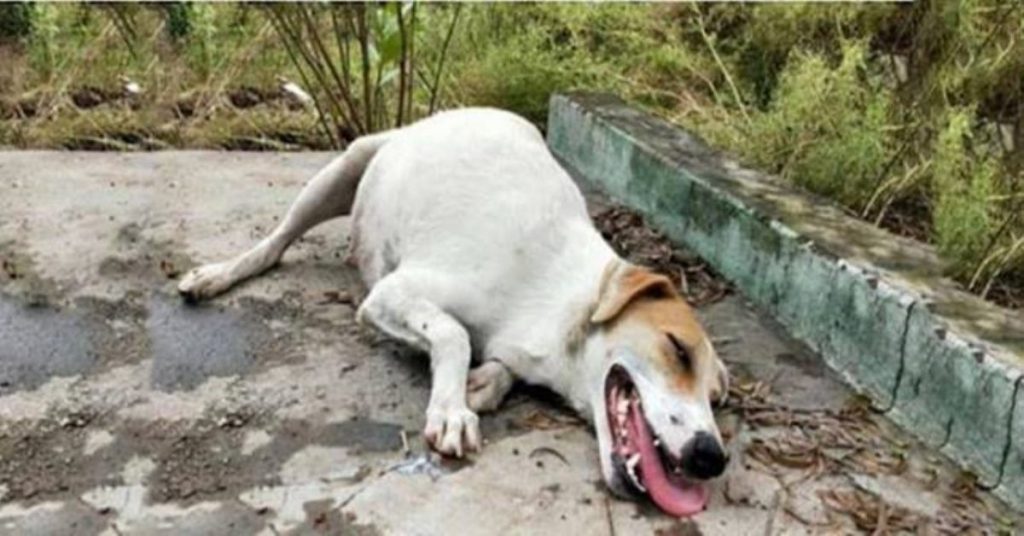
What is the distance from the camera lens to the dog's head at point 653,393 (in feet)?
8.71

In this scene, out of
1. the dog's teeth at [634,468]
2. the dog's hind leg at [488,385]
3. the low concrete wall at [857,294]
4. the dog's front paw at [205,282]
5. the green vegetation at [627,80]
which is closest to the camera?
the dog's teeth at [634,468]

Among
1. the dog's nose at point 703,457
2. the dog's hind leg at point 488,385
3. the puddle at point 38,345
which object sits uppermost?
the dog's nose at point 703,457

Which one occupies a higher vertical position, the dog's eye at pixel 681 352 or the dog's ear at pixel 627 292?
the dog's ear at pixel 627 292

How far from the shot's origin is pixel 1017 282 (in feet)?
12.5

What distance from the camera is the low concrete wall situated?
2.95 meters

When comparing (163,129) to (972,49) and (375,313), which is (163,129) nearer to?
(375,313)

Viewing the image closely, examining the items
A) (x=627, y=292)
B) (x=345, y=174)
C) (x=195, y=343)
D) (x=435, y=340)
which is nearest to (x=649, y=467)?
(x=627, y=292)

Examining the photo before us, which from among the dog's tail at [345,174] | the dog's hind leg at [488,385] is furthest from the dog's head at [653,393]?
the dog's tail at [345,174]

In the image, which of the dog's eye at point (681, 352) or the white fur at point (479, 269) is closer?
the dog's eye at point (681, 352)

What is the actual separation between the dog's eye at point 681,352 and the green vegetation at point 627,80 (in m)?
1.29

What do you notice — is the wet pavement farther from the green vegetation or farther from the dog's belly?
the green vegetation

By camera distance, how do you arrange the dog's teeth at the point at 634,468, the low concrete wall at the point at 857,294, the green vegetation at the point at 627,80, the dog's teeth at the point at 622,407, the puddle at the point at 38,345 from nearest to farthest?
the dog's teeth at the point at 634,468, the dog's teeth at the point at 622,407, the low concrete wall at the point at 857,294, the puddle at the point at 38,345, the green vegetation at the point at 627,80

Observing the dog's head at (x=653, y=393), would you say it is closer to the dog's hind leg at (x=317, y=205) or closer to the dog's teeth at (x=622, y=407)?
the dog's teeth at (x=622, y=407)

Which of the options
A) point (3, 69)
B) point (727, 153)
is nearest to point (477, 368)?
point (727, 153)
